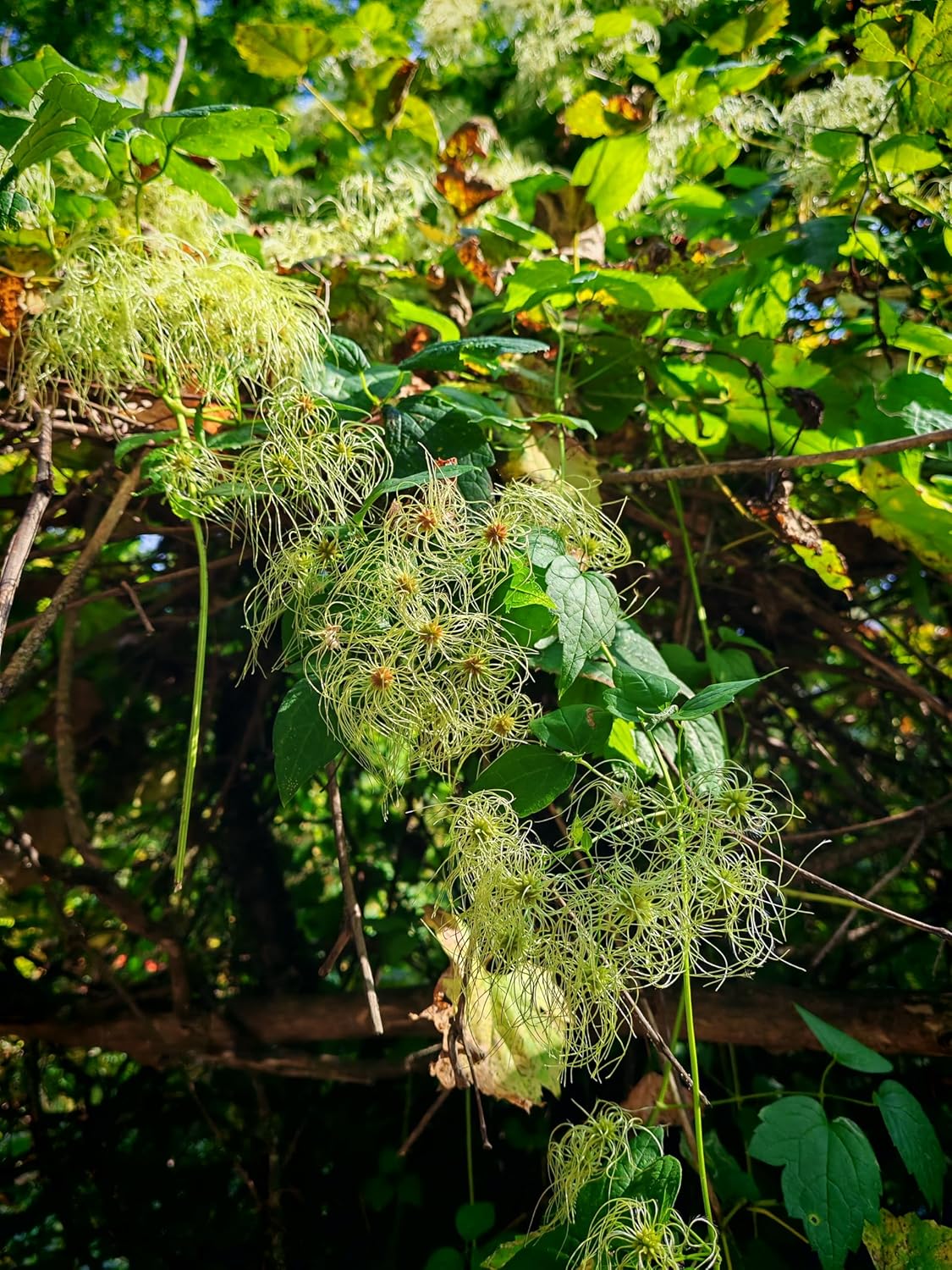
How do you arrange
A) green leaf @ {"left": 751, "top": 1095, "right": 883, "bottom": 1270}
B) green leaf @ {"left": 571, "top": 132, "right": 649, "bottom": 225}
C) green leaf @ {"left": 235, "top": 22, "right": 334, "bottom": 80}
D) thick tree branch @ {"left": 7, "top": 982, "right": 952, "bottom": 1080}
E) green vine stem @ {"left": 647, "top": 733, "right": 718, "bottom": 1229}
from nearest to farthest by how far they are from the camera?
green vine stem @ {"left": 647, "top": 733, "right": 718, "bottom": 1229} → green leaf @ {"left": 751, "top": 1095, "right": 883, "bottom": 1270} → thick tree branch @ {"left": 7, "top": 982, "right": 952, "bottom": 1080} → green leaf @ {"left": 571, "top": 132, "right": 649, "bottom": 225} → green leaf @ {"left": 235, "top": 22, "right": 334, "bottom": 80}

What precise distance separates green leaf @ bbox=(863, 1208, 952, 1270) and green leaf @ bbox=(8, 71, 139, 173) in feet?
3.90

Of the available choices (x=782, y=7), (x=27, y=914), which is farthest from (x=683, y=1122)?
(x=782, y=7)

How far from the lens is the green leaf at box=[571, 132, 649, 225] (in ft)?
3.48

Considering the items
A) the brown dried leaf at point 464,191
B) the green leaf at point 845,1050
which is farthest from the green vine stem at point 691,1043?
the brown dried leaf at point 464,191

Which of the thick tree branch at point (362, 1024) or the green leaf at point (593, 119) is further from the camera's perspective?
the green leaf at point (593, 119)

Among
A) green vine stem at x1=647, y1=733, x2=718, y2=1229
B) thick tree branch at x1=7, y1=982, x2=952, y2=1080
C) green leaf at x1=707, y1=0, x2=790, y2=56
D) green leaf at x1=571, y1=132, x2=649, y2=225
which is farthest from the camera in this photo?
green leaf at x1=707, y1=0, x2=790, y2=56

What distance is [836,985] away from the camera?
1.17 m

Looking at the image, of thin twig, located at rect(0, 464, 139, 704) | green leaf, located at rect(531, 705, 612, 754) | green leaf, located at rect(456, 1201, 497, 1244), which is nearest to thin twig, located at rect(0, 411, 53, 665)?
thin twig, located at rect(0, 464, 139, 704)

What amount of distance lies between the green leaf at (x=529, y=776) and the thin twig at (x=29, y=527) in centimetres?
37

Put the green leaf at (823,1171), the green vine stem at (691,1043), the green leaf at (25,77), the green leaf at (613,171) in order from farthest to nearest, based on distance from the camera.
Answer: the green leaf at (613,171) < the green leaf at (25,77) < the green leaf at (823,1171) < the green vine stem at (691,1043)

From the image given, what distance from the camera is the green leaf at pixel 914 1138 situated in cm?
81

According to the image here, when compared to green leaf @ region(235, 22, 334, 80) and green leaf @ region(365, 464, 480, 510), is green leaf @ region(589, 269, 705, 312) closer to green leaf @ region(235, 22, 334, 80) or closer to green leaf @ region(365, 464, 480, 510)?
green leaf @ region(365, 464, 480, 510)

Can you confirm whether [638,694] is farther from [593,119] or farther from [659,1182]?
[593,119]

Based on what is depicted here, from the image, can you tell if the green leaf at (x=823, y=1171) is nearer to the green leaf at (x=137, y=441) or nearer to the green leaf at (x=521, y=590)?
the green leaf at (x=521, y=590)
